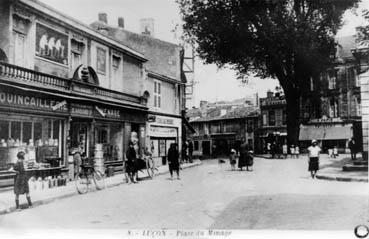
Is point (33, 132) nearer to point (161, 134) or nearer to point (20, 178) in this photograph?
point (20, 178)

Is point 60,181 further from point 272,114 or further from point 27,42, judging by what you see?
point 272,114

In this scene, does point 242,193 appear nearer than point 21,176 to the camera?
No

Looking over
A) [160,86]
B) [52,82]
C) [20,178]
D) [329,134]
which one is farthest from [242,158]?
[329,134]

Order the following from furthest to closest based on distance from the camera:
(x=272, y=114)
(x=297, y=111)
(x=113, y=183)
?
(x=272, y=114)
(x=297, y=111)
(x=113, y=183)

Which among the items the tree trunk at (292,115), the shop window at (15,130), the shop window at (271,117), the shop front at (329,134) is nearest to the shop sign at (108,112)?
the shop window at (15,130)

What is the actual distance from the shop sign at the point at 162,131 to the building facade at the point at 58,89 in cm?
350

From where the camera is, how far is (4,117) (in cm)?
1173

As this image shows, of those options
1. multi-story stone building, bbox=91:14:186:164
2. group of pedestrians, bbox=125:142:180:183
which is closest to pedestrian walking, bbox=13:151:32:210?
group of pedestrians, bbox=125:142:180:183

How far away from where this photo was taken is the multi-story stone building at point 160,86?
23562mm

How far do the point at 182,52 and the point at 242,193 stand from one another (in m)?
18.5

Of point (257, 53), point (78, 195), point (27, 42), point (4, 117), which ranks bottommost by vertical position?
point (78, 195)

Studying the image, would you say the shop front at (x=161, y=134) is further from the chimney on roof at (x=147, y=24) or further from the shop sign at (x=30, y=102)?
the chimney on roof at (x=147, y=24)

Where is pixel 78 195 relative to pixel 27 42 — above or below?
below

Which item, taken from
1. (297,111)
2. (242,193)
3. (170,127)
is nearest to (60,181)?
(242,193)
